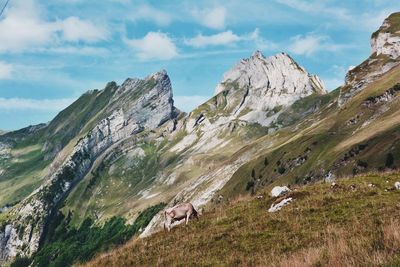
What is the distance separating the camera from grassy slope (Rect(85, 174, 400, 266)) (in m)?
15.3

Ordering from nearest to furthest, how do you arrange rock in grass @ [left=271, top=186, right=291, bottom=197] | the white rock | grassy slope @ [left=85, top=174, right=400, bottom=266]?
1. grassy slope @ [left=85, top=174, right=400, bottom=266]
2. the white rock
3. rock in grass @ [left=271, top=186, right=291, bottom=197]

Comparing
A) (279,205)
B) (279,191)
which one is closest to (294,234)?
(279,205)

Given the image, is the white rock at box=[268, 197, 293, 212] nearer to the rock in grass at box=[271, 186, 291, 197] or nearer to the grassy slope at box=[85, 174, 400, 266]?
the grassy slope at box=[85, 174, 400, 266]

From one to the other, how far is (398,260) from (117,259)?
18.7 metres

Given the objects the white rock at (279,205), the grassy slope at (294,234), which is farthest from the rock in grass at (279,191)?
the white rock at (279,205)

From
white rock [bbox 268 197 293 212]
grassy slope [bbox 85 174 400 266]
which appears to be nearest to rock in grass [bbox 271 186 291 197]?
grassy slope [bbox 85 174 400 266]

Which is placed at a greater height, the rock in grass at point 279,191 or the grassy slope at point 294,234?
the rock in grass at point 279,191

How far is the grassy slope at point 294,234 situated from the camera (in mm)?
15287

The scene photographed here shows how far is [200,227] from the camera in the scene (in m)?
29.4

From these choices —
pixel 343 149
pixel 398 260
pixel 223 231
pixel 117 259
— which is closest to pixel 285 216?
Answer: pixel 223 231

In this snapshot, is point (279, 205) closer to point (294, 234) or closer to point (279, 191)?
point (279, 191)

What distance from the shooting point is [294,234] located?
73.8 feet

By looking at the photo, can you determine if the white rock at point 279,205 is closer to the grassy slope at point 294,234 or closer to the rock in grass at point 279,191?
the grassy slope at point 294,234

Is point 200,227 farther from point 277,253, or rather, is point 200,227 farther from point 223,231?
point 277,253
